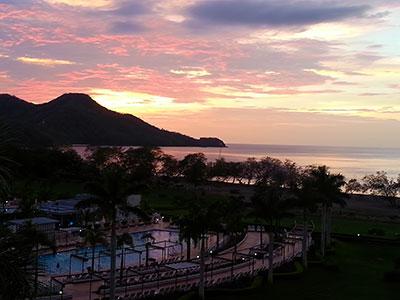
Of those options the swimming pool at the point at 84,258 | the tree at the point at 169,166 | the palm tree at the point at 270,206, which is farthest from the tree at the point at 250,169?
the palm tree at the point at 270,206

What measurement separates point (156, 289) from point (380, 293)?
47.3 feet

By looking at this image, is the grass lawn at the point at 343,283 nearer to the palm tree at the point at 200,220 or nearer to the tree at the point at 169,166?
the palm tree at the point at 200,220

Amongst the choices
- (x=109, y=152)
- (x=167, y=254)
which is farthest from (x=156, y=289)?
(x=109, y=152)

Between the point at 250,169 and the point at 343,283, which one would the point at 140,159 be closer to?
the point at 250,169

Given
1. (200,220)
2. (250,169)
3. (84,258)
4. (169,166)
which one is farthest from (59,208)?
(250,169)

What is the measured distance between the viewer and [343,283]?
28953 millimetres

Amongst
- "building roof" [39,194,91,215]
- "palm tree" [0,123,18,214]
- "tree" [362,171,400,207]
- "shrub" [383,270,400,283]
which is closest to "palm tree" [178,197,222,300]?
"shrub" [383,270,400,283]

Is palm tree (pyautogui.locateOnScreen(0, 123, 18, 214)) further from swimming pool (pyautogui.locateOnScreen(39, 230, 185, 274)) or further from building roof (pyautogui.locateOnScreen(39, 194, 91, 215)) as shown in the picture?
building roof (pyautogui.locateOnScreen(39, 194, 91, 215))

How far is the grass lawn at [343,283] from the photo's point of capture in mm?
26062

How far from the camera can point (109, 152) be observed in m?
107

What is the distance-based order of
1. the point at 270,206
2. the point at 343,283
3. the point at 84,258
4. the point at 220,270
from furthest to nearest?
the point at 84,258
the point at 220,270
the point at 343,283
the point at 270,206

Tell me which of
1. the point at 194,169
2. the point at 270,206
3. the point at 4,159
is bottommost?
the point at 194,169

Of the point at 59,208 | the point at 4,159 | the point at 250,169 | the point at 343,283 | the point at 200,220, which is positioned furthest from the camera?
the point at 250,169

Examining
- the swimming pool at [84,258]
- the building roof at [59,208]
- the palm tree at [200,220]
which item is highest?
the palm tree at [200,220]
